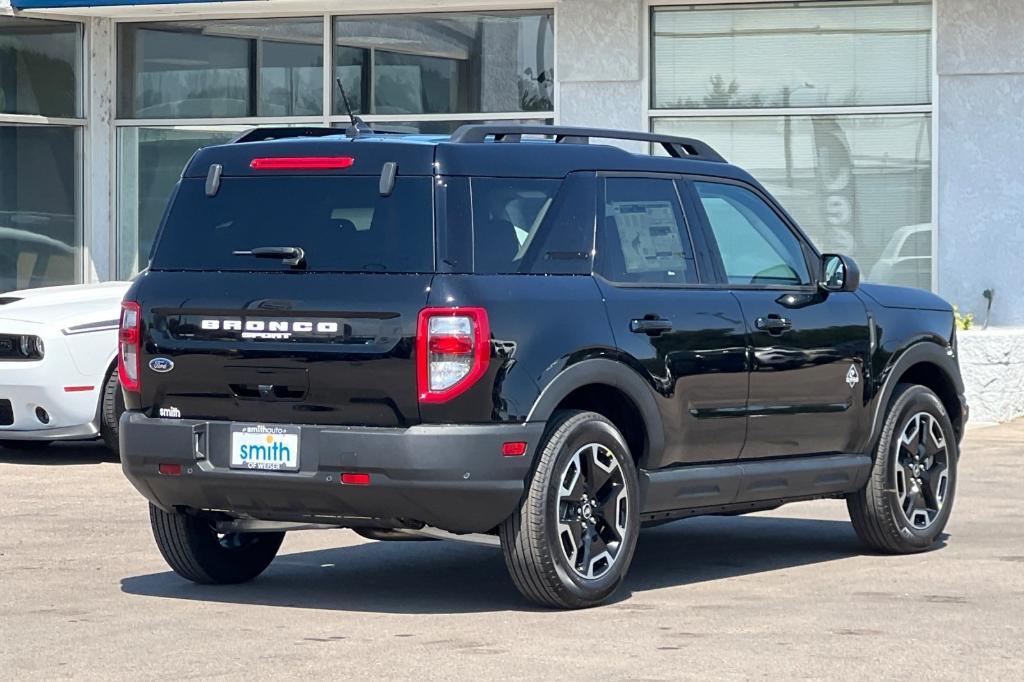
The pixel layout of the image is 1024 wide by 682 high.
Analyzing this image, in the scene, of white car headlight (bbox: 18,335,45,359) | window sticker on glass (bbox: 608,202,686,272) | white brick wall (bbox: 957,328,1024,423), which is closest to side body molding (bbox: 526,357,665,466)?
window sticker on glass (bbox: 608,202,686,272)

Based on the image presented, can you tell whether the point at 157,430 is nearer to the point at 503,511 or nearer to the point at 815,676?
the point at 503,511

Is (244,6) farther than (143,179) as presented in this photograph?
No

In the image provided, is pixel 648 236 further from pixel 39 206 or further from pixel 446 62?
pixel 39 206

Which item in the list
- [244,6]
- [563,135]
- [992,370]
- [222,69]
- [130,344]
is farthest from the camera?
[222,69]

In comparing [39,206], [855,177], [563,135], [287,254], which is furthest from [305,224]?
[39,206]

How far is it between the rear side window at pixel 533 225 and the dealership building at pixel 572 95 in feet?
31.1

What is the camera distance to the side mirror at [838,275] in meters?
8.88

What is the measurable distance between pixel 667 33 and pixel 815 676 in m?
11.9

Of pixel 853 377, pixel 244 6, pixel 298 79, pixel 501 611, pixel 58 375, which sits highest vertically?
pixel 244 6

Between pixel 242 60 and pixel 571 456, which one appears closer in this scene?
pixel 571 456

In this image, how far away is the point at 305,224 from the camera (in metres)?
7.63

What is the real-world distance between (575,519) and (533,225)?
1.14 metres

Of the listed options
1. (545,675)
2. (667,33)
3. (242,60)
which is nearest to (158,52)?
(242,60)

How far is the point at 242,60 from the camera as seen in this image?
19.0m
